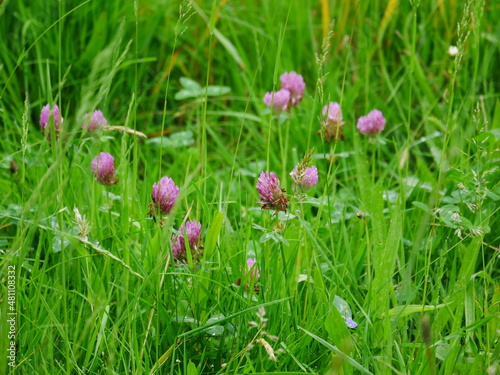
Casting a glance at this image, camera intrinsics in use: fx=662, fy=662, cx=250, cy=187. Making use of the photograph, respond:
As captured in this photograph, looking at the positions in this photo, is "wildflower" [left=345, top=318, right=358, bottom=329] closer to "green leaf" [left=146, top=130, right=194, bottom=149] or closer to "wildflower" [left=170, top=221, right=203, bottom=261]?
"wildflower" [left=170, top=221, right=203, bottom=261]

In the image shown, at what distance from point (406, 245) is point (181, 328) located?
0.74 metres

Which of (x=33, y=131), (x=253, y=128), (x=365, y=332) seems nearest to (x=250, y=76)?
(x=253, y=128)

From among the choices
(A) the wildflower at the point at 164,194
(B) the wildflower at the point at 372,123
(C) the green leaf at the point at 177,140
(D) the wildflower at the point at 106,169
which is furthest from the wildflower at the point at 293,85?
(A) the wildflower at the point at 164,194

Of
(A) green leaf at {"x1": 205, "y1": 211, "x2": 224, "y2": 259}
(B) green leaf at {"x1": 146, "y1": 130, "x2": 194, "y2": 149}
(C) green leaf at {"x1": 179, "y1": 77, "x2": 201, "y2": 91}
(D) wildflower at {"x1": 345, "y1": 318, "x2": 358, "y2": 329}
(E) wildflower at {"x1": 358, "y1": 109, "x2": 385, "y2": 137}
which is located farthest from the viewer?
(C) green leaf at {"x1": 179, "y1": 77, "x2": 201, "y2": 91}

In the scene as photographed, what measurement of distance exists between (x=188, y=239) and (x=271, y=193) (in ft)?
0.73

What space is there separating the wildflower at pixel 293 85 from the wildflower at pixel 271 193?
912 millimetres

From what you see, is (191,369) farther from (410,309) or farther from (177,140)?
(177,140)

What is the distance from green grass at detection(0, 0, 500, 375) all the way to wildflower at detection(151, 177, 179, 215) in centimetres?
5

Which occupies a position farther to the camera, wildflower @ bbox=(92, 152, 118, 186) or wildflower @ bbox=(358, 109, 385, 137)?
wildflower @ bbox=(358, 109, 385, 137)

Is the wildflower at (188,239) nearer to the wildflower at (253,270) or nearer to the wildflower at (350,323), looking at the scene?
the wildflower at (253,270)

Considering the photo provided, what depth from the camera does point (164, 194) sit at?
146cm

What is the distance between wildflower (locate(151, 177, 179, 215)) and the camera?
4.76ft

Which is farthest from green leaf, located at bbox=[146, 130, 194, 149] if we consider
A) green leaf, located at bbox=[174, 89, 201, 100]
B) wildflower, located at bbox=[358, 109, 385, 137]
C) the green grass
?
wildflower, located at bbox=[358, 109, 385, 137]

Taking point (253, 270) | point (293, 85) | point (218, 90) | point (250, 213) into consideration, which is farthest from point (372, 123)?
point (218, 90)
